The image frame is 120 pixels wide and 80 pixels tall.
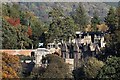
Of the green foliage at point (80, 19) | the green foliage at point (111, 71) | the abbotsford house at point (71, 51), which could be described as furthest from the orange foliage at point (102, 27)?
the green foliage at point (111, 71)

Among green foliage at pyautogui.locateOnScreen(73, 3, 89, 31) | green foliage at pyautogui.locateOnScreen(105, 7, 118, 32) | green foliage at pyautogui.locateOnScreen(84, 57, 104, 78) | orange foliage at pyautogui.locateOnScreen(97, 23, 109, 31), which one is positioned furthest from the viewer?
green foliage at pyautogui.locateOnScreen(73, 3, 89, 31)

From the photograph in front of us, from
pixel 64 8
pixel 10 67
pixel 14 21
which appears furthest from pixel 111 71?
pixel 64 8

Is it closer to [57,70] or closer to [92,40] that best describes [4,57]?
[57,70]

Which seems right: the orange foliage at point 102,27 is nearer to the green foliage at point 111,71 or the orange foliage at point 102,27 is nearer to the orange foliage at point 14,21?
the orange foliage at point 14,21

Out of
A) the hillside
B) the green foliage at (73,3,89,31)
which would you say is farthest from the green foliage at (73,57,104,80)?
the hillside

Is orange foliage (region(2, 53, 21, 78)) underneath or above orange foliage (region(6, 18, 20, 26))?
underneath

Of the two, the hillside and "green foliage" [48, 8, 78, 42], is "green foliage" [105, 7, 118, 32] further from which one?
the hillside

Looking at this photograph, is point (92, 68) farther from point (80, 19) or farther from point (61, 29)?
point (80, 19)

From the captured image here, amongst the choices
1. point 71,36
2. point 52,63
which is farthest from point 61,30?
point 52,63
